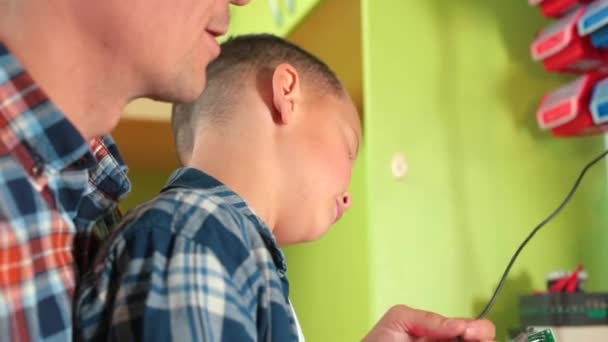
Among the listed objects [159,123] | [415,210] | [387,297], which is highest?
[159,123]

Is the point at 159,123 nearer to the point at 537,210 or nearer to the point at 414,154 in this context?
the point at 414,154

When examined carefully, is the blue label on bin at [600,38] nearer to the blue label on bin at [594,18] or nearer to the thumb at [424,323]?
the blue label on bin at [594,18]

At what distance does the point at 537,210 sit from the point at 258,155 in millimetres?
505

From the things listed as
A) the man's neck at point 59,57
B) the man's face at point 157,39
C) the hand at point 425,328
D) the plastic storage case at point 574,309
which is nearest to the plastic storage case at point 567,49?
the plastic storage case at point 574,309

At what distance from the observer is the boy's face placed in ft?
2.50

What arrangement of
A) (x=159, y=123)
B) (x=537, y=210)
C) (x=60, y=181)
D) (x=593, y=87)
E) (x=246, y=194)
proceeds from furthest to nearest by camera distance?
1. (x=159, y=123)
2. (x=537, y=210)
3. (x=593, y=87)
4. (x=246, y=194)
5. (x=60, y=181)

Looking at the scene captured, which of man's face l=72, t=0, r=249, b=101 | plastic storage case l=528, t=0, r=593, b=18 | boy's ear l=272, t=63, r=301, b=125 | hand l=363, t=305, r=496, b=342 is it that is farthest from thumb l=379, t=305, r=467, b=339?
plastic storage case l=528, t=0, r=593, b=18

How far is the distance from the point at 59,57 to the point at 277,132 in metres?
0.29

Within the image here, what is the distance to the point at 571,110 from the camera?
3.08ft

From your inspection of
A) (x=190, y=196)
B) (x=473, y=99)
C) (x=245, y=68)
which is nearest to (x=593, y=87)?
(x=473, y=99)

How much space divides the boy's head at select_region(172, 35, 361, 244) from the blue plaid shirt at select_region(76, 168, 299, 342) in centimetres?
16

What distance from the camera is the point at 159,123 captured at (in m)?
1.24

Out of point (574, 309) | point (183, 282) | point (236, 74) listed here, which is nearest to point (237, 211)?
point (183, 282)

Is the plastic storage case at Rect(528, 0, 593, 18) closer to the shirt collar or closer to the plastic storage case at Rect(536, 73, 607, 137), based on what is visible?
the plastic storage case at Rect(536, 73, 607, 137)
